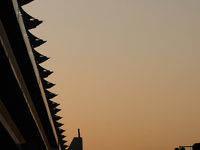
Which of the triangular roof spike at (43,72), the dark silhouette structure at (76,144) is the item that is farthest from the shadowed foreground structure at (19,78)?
the dark silhouette structure at (76,144)

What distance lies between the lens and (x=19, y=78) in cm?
2814

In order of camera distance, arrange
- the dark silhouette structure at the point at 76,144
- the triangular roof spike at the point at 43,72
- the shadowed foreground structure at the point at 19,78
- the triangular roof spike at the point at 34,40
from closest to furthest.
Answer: the shadowed foreground structure at the point at 19,78, the triangular roof spike at the point at 34,40, the triangular roof spike at the point at 43,72, the dark silhouette structure at the point at 76,144

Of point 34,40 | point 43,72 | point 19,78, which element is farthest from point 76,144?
point 19,78

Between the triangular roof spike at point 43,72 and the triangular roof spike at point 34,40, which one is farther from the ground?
the triangular roof spike at point 34,40

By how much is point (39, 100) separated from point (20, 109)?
16.7ft

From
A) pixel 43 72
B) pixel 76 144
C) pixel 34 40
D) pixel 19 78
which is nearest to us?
pixel 19 78

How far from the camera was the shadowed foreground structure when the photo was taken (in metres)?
22.5

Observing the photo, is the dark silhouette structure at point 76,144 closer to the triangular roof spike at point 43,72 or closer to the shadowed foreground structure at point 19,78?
the shadowed foreground structure at point 19,78

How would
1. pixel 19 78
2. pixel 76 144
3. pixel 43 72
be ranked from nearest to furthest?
pixel 19 78
pixel 43 72
pixel 76 144

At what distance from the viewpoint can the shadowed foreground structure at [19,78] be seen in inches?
884

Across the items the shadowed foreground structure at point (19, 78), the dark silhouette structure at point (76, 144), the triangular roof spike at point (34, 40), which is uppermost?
the triangular roof spike at point (34, 40)

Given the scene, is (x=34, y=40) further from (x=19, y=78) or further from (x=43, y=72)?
(x=43, y=72)

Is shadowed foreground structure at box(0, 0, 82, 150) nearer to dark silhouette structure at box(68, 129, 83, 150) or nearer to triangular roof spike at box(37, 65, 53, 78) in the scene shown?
triangular roof spike at box(37, 65, 53, 78)

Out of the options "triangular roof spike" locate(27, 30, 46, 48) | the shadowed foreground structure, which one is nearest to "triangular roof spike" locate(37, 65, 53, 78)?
the shadowed foreground structure
